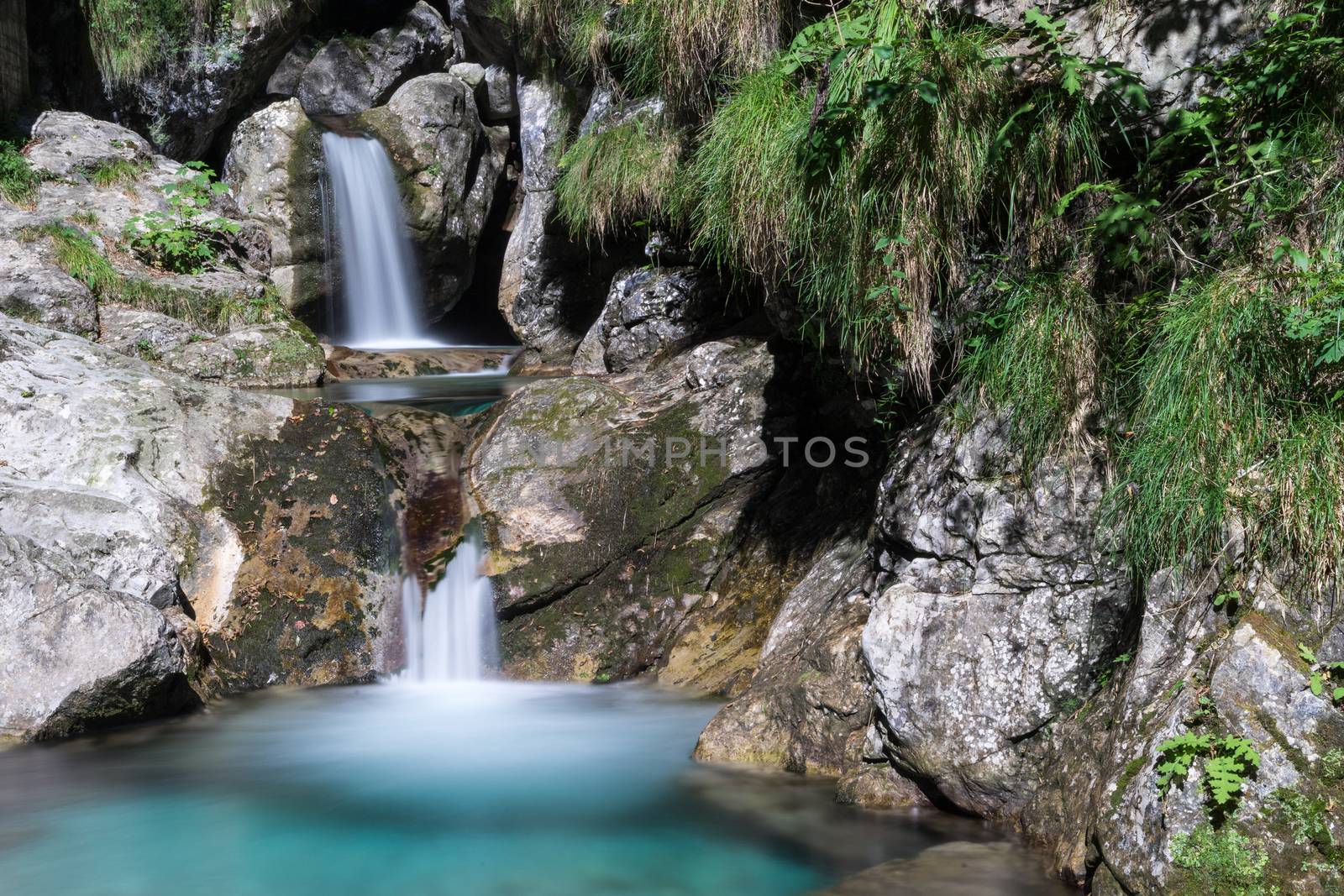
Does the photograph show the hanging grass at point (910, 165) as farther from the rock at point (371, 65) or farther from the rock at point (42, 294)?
the rock at point (371, 65)

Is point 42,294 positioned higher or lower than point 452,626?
higher

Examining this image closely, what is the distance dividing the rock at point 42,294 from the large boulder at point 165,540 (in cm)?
159

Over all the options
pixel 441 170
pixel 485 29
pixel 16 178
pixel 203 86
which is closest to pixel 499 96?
pixel 485 29

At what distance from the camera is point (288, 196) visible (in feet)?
34.6

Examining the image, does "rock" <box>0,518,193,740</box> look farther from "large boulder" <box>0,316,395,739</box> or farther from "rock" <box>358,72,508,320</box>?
"rock" <box>358,72,508,320</box>

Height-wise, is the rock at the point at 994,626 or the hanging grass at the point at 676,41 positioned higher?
the hanging grass at the point at 676,41

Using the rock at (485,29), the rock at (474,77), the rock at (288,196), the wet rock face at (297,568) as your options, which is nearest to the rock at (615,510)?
the wet rock face at (297,568)

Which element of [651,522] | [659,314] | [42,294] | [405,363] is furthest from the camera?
[405,363]

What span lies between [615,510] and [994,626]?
8.63ft

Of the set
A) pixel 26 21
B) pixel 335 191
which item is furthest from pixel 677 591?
pixel 26 21

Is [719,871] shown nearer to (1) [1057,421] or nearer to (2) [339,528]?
(1) [1057,421]

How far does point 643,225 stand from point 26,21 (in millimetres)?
7450

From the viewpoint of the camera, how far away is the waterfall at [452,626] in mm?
5469

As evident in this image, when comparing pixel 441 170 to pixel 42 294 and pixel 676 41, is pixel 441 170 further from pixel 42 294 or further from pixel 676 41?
pixel 676 41
